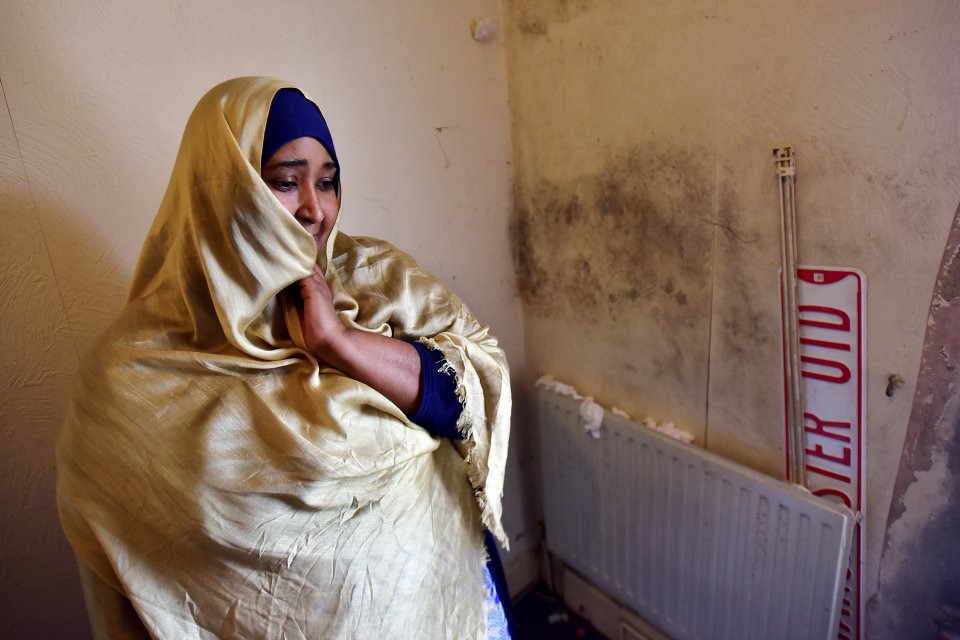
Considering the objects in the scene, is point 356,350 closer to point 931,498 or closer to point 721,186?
point 721,186

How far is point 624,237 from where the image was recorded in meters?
1.32

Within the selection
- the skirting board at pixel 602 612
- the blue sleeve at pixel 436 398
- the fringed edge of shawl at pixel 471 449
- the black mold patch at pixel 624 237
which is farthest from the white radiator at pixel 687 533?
the blue sleeve at pixel 436 398

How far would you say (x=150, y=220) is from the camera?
103 centimetres

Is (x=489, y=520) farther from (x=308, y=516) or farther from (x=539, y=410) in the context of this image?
(x=539, y=410)

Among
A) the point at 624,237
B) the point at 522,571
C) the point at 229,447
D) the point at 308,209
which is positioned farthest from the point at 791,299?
the point at 522,571

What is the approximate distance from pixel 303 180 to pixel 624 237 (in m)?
0.83

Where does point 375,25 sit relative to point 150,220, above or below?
above

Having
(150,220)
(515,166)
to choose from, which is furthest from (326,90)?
(515,166)

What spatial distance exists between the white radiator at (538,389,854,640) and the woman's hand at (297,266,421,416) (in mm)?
752

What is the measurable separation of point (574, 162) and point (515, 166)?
24cm

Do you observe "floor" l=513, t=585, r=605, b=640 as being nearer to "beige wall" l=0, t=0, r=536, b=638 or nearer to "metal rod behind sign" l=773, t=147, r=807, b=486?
"metal rod behind sign" l=773, t=147, r=807, b=486

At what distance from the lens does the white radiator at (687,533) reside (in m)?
1.04

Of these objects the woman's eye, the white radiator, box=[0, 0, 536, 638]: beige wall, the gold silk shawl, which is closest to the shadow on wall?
box=[0, 0, 536, 638]: beige wall

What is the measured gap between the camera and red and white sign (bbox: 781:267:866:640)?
97 cm
